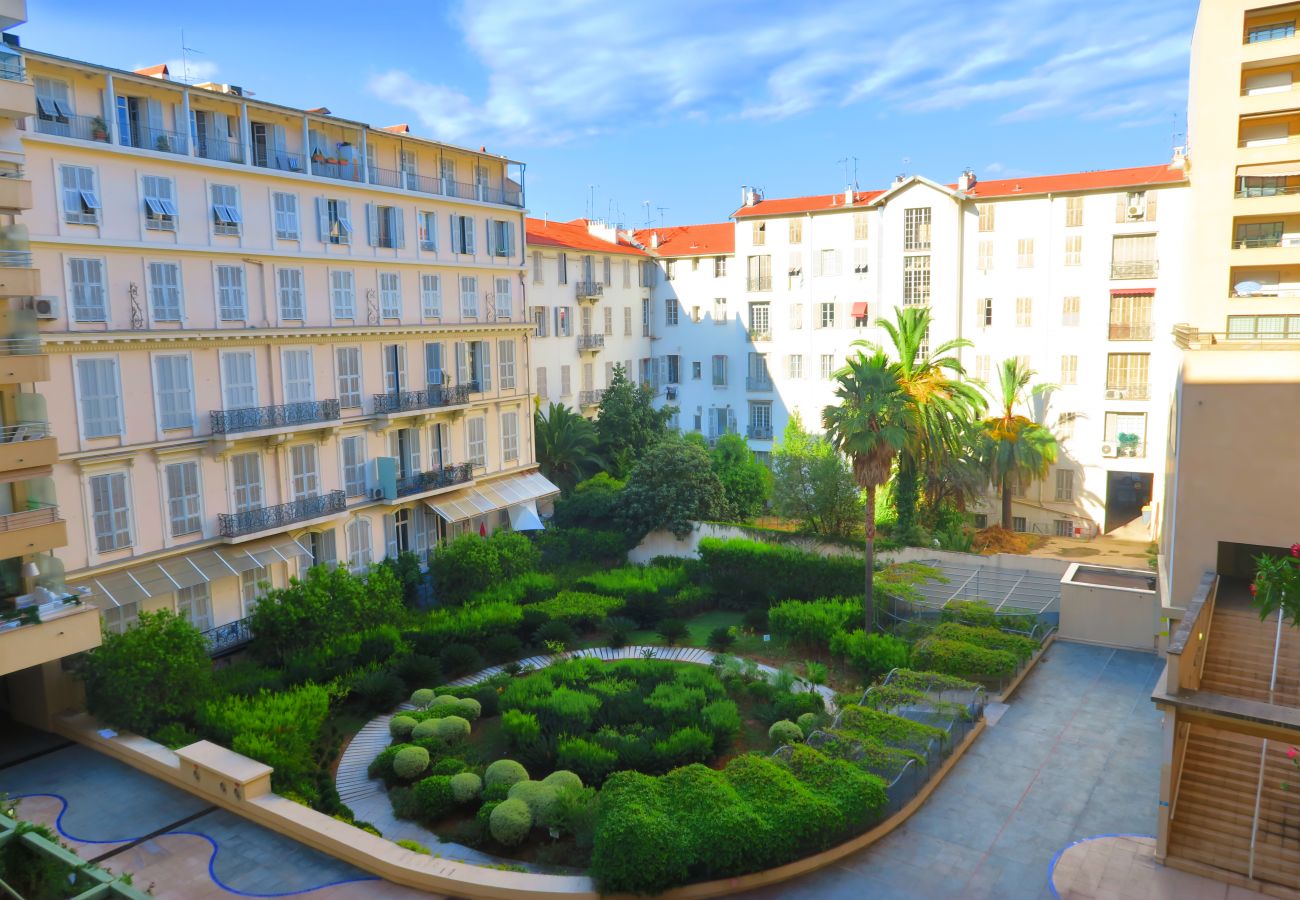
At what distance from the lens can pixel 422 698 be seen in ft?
81.8

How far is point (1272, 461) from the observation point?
23359mm

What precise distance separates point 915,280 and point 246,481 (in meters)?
32.3

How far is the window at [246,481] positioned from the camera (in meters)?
29.7

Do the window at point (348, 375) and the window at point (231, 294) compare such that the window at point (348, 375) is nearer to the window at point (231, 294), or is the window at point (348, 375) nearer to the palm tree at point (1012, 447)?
the window at point (231, 294)

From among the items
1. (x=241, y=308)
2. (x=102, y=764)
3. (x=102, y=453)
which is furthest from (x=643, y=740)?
(x=241, y=308)

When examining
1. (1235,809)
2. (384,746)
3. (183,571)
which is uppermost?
(183,571)

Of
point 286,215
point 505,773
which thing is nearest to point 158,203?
point 286,215

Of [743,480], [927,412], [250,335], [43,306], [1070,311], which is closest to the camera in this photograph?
[43,306]

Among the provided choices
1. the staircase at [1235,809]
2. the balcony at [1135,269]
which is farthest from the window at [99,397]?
the balcony at [1135,269]

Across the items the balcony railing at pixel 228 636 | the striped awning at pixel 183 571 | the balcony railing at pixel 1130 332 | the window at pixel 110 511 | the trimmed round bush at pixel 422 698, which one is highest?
the balcony railing at pixel 1130 332

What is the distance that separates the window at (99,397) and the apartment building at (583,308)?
73.7 ft

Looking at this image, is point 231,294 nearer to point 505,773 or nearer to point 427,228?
point 427,228

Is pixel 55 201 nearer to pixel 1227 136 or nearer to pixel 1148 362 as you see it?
pixel 1227 136

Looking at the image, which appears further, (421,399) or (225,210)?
(421,399)
